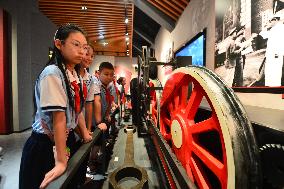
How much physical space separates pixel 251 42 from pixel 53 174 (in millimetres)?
2616

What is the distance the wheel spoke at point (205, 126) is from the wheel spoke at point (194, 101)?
0.12 meters

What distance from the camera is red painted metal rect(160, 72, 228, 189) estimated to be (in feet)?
3.85

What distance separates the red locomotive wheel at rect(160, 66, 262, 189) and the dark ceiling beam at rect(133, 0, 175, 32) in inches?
222

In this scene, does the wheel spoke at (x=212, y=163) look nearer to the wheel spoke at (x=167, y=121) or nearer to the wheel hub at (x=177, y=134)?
the wheel hub at (x=177, y=134)

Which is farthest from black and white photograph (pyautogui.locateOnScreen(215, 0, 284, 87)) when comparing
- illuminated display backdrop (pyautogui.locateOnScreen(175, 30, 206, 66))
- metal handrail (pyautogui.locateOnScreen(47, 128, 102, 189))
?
metal handrail (pyautogui.locateOnScreen(47, 128, 102, 189))

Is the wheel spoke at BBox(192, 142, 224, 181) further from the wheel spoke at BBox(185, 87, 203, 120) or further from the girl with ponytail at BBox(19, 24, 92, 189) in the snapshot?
the girl with ponytail at BBox(19, 24, 92, 189)

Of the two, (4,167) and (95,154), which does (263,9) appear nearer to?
(95,154)

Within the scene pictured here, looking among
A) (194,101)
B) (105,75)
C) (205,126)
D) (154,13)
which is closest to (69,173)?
(205,126)

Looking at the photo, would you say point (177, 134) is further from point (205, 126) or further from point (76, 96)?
point (76, 96)

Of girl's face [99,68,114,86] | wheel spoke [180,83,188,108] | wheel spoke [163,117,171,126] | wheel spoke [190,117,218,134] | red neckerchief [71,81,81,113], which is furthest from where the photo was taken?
girl's face [99,68,114,86]

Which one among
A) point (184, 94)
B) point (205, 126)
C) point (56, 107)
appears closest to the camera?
point (56, 107)

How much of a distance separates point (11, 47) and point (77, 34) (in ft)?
19.1

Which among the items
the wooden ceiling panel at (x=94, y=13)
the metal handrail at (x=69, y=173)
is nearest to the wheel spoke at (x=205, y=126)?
the metal handrail at (x=69, y=173)

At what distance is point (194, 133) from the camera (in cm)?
150
